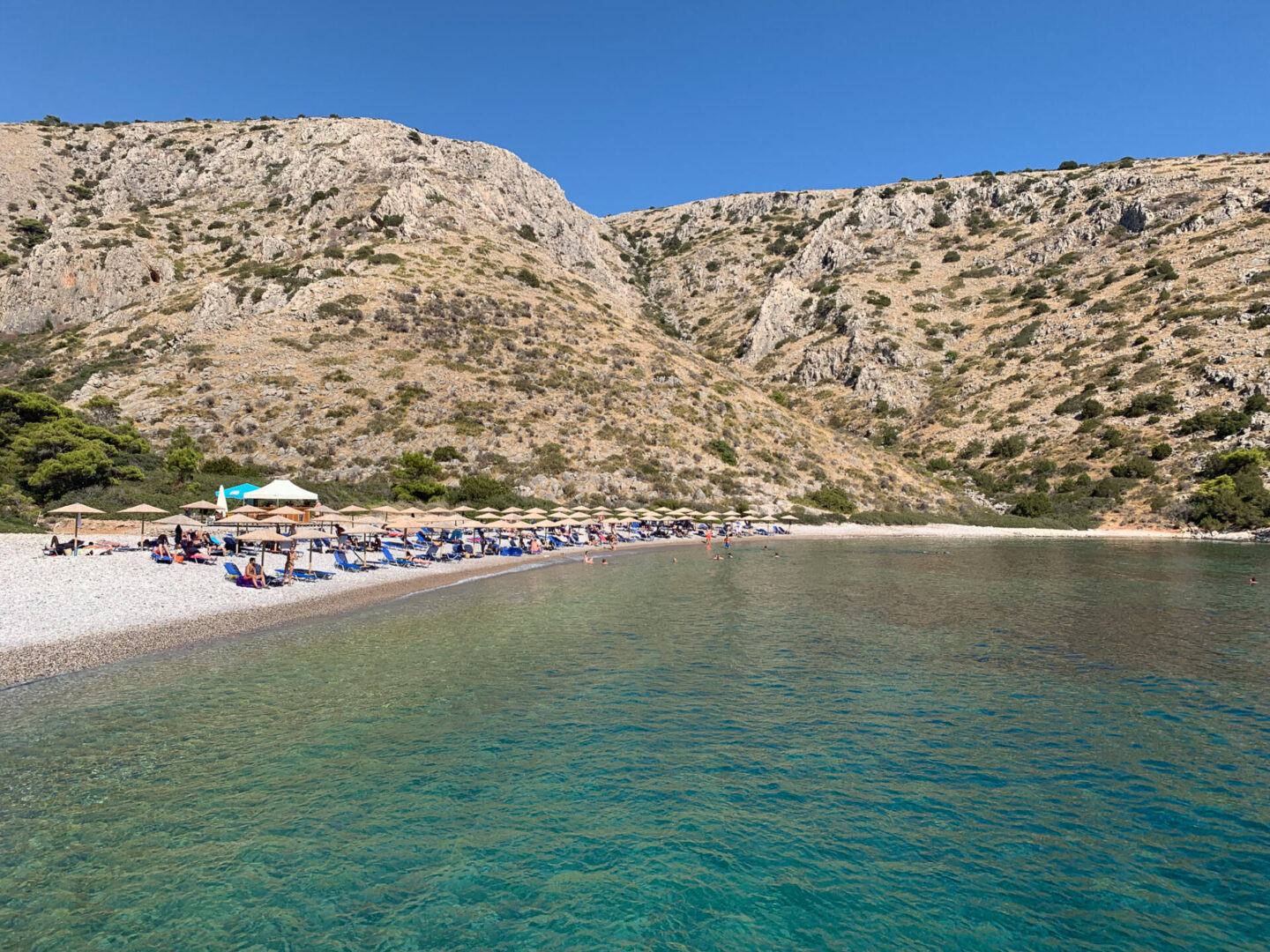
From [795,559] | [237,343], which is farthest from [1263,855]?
[237,343]

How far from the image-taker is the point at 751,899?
23.8 ft

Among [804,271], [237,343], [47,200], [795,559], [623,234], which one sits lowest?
[795,559]

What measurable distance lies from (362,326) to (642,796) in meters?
67.3

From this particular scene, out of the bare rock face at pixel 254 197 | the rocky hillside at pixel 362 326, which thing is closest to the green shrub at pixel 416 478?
the rocky hillside at pixel 362 326

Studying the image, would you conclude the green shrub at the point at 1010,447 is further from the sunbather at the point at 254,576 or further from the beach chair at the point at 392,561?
the sunbather at the point at 254,576

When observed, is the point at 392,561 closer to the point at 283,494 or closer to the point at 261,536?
the point at 283,494

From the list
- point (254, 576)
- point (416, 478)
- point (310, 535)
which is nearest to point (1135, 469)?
point (416, 478)

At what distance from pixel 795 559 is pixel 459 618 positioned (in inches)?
935

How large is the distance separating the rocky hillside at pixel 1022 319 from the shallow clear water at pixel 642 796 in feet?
193

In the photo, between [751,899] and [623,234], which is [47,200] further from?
[751,899]

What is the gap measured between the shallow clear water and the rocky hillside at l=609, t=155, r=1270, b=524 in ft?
193

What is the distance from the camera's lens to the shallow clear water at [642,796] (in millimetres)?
6840

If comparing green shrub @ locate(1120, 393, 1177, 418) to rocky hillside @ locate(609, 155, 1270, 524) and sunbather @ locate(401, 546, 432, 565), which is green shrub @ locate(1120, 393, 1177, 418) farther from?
sunbather @ locate(401, 546, 432, 565)

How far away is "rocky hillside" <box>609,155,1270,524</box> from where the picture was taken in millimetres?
66938
